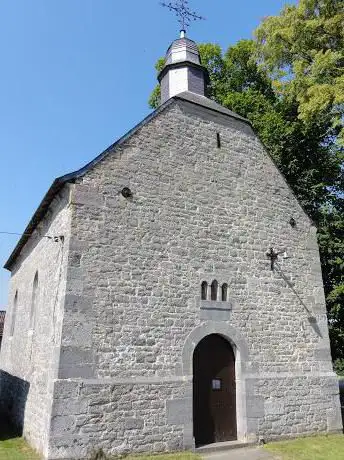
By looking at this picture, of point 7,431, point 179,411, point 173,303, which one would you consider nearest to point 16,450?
point 7,431

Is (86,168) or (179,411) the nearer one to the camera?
(179,411)

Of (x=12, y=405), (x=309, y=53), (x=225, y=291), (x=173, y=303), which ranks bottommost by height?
(x=12, y=405)

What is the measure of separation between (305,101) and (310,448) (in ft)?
27.6

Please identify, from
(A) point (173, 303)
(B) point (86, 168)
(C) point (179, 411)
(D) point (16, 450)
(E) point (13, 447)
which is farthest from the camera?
(A) point (173, 303)

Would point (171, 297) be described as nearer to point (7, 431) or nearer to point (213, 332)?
point (213, 332)

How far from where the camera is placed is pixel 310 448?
8586 millimetres

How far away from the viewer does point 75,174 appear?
838 centimetres

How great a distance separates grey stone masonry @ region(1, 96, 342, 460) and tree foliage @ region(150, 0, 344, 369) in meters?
2.21

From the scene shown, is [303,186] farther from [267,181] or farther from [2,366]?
[2,366]

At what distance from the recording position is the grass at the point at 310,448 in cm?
798

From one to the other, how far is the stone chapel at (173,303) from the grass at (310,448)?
1.09 feet

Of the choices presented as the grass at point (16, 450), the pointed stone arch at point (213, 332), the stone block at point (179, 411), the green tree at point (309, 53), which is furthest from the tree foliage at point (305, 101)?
the grass at point (16, 450)

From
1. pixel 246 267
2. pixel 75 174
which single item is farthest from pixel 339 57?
pixel 75 174

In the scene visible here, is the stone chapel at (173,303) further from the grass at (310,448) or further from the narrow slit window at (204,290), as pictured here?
the grass at (310,448)
